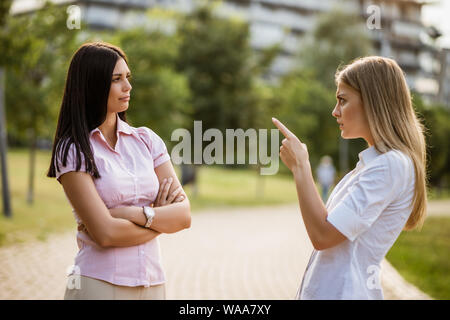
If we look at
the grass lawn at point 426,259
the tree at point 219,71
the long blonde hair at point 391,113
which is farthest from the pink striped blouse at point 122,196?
the tree at point 219,71

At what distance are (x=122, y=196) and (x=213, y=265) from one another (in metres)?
7.33

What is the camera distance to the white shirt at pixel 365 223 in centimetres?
216

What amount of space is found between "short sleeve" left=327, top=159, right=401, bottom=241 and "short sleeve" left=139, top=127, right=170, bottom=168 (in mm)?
997

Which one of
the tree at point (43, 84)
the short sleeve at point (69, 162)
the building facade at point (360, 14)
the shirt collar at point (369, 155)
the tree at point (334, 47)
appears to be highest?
the building facade at point (360, 14)

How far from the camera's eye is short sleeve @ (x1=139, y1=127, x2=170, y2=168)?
9.18 ft

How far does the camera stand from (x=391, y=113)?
226 centimetres

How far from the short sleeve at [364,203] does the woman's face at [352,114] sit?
0.68 feet

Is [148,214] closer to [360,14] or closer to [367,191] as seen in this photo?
[367,191]

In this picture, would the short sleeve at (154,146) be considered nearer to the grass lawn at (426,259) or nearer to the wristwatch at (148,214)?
the wristwatch at (148,214)

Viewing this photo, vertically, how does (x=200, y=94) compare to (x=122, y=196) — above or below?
above

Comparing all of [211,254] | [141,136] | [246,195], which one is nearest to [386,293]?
[211,254]

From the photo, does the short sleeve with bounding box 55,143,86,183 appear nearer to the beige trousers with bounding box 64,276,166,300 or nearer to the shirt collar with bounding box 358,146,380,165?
the beige trousers with bounding box 64,276,166,300

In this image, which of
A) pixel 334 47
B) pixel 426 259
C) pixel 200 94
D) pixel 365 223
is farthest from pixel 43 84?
pixel 334 47

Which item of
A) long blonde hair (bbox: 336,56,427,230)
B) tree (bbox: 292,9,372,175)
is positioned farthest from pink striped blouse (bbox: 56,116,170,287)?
tree (bbox: 292,9,372,175)
